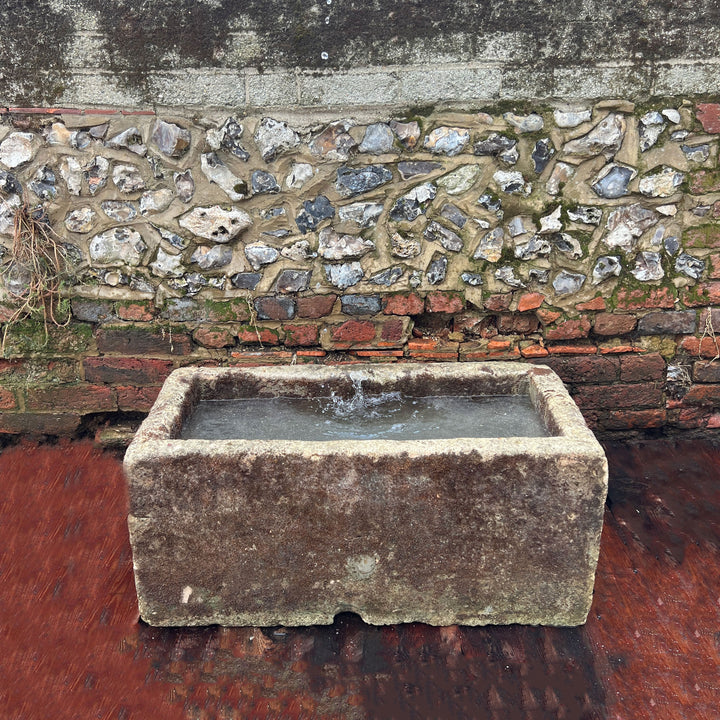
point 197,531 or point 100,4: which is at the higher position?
point 100,4

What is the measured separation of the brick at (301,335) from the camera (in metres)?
2.95

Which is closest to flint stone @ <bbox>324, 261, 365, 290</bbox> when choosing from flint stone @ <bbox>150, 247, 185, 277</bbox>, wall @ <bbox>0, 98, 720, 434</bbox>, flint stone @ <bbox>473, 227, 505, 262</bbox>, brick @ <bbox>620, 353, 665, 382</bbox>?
wall @ <bbox>0, 98, 720, 434</bbox>

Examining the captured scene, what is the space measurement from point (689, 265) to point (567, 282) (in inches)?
20.2

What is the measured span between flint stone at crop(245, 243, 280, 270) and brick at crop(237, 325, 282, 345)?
0.27 meters

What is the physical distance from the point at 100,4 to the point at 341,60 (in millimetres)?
911

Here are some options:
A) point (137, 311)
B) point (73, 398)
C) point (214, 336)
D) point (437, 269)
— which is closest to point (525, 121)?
point (437, 269)

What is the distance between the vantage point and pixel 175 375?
254cm

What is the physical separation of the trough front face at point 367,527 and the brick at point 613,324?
841 mm

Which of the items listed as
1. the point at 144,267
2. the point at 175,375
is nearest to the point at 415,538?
the point at 175,375

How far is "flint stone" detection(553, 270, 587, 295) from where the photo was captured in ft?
9.43

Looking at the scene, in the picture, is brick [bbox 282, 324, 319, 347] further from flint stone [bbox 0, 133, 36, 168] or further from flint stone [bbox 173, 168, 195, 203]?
flint stone [bbox 0, 133, 36, 168]

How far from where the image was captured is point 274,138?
8.76 ft

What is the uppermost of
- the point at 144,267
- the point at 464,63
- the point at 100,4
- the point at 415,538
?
the point at 100,4

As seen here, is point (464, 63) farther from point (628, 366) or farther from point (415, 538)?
point (415, 538)
